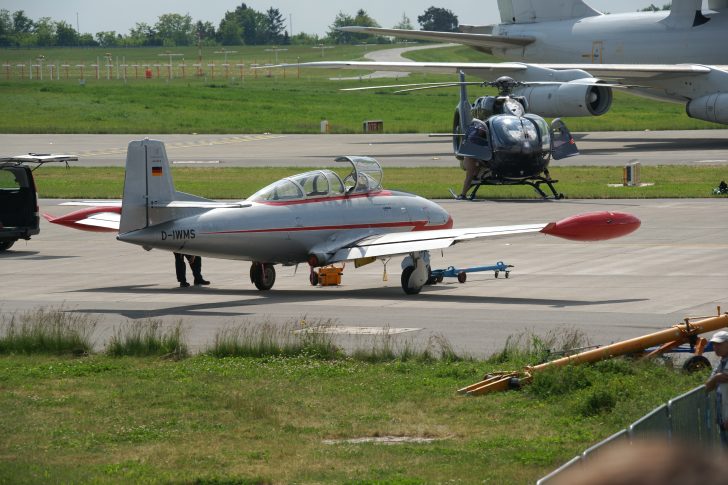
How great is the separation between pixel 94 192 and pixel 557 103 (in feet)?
78.6

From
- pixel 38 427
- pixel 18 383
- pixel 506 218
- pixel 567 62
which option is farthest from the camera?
pixel 567 62

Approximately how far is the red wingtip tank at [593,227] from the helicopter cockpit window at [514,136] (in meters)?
20.7

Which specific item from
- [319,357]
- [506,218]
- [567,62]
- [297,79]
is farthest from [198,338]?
[297,79]

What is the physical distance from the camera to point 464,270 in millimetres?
24625

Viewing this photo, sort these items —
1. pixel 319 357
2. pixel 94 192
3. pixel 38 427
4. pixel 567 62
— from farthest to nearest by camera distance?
1. pixel 567 62
2. pixel 94 192
3. pixel 319 357
4. pixel 38 427

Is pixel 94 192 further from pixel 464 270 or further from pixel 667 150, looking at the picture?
pixel 667 150

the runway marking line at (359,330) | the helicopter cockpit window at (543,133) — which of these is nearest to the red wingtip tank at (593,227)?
the runway marking line at (359,330)

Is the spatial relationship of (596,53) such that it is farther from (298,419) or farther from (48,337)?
(298,419)

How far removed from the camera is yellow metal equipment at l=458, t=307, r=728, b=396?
45.3ft

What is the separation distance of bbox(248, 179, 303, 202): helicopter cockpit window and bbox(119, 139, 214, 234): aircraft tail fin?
132 centimetres

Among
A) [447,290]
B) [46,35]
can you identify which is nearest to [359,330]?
[447,290]

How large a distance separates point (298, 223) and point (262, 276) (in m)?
1.38

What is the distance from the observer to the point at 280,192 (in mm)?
23500

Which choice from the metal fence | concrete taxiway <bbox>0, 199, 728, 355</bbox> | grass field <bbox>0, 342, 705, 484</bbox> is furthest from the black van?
the metal fence
